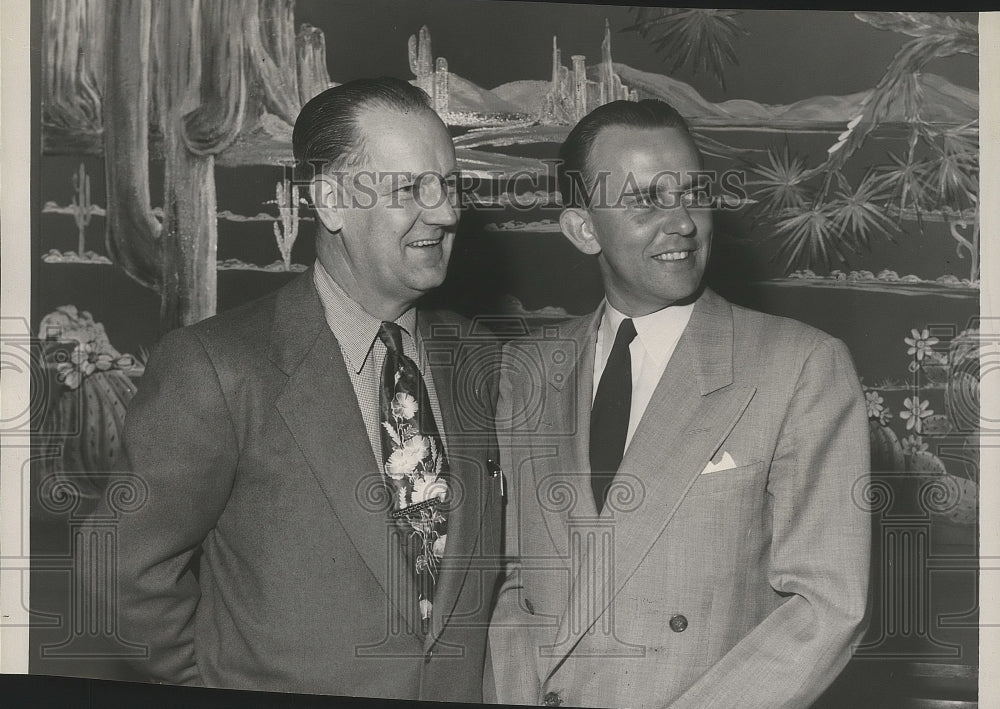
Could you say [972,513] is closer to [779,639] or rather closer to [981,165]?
[779,639]

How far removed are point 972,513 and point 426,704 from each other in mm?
1574

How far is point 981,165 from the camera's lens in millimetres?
3096

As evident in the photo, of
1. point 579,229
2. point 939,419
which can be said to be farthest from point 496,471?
point 939,419

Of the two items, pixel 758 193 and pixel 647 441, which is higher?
pixel 758 193

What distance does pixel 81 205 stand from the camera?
10.3ft

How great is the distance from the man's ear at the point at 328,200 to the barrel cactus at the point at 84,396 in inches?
25.9

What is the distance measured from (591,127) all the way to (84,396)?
158 centimetres

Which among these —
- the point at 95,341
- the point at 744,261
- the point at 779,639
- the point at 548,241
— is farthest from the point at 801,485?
the point at 95,341

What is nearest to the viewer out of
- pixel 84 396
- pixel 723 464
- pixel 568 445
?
pixel 723 464

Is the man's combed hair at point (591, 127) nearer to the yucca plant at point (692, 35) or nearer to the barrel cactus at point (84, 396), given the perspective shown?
the yucca plant at point (692, 35)

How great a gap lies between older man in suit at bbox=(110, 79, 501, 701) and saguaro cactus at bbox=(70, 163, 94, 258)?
0.42 metres

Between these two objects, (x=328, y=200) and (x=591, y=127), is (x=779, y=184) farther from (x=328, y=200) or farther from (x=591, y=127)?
(x=328, y=200)

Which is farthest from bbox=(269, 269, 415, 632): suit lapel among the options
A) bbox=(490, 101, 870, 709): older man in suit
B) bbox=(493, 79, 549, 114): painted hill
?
bbox=(493, 79, 549, 114): painted hill

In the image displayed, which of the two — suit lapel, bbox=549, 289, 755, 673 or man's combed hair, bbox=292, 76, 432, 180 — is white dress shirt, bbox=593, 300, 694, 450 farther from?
man's combed hair, bbox=292, 76, 432, 180
